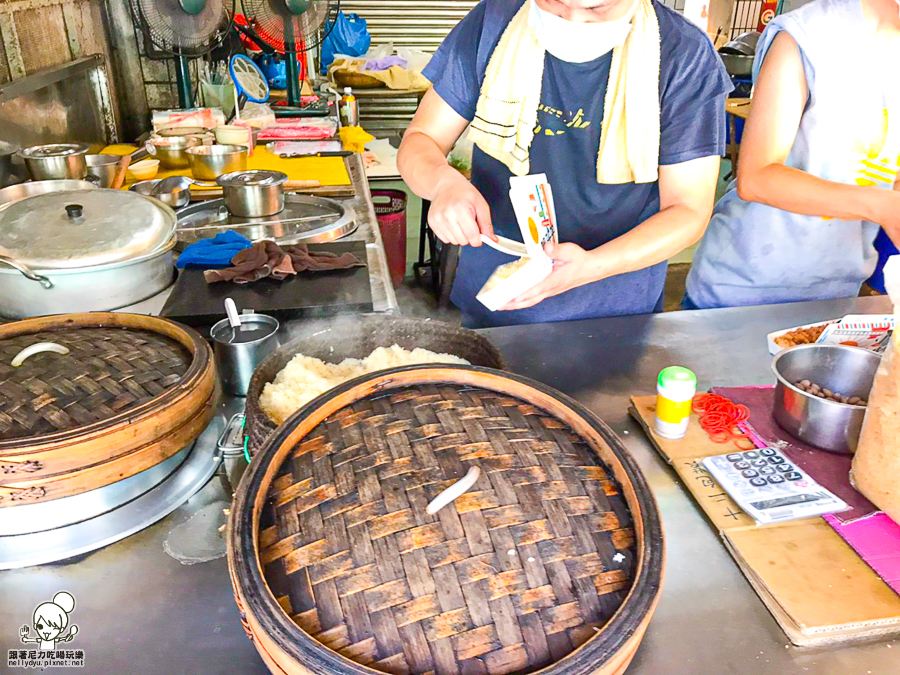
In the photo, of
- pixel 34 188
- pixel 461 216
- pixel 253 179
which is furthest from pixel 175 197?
pixel 461 216

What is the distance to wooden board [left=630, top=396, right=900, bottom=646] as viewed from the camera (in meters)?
0.90

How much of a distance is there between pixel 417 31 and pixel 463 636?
8.74 metres

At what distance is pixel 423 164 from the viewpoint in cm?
173

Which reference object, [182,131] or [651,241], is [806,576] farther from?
[182,131]

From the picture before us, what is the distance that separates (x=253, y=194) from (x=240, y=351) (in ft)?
4.14

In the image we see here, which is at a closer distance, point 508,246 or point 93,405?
point 93,405

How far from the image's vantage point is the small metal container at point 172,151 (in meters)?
3.02

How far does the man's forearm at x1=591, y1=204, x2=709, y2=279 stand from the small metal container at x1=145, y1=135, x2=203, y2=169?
235cm

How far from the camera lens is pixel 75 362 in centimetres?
107

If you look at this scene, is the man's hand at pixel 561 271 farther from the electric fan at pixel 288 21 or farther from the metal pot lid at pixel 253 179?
the electric fan at pixel 288 21

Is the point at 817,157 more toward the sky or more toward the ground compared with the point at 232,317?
more toward the sky

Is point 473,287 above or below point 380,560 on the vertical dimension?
below

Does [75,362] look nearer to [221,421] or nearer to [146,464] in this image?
[146,464]

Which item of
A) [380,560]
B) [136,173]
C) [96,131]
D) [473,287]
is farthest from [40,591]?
[96,131]
